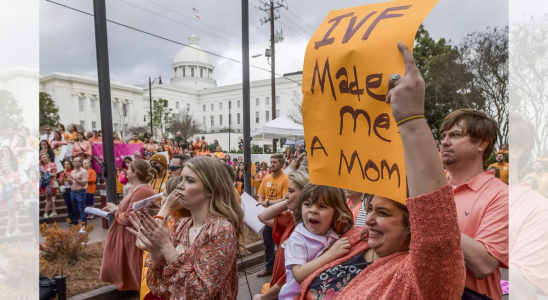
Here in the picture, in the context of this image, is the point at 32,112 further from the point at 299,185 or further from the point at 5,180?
the point at 299,185

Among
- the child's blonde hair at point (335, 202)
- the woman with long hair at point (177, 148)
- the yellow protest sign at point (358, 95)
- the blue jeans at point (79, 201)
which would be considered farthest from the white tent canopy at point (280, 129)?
the yellow protest sign at point (358, 95)

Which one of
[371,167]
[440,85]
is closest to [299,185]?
[371,167]

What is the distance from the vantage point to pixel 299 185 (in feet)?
10.4

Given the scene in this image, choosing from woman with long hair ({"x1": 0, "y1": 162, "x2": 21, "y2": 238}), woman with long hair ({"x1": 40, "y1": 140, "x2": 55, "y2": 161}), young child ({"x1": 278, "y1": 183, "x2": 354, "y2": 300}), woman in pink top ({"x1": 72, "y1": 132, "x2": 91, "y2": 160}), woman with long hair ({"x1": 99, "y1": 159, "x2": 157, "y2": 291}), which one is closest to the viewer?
woman with long hair ({"x1": 0, "y1": 162, "x2": 21, "y2": 238})

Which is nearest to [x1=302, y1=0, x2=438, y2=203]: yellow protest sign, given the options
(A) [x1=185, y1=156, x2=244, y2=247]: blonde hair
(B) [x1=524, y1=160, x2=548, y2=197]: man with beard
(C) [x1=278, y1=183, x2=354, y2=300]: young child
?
(B) [x1=524, y1=160, x2=548, y2=197]: man with beard

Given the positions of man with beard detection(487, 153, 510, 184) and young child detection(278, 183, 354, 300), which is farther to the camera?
man with beard detection(487, 153, 510, 184)

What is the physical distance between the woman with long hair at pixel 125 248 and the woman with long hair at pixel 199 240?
2.10 meters

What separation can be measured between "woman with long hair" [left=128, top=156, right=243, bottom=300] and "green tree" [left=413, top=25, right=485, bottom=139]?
2134 cm

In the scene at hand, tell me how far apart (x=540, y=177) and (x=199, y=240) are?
1.73 meters

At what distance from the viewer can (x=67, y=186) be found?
952cm

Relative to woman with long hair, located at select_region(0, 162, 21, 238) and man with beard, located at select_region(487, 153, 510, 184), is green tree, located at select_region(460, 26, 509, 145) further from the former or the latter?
woman with long hair, located at select_region(0, 162, 21, 238)

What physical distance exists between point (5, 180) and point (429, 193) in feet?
4.31

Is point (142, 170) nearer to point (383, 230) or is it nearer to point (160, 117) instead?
point (383, 230)

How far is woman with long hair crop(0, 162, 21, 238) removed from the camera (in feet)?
3.95
